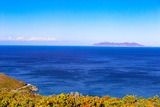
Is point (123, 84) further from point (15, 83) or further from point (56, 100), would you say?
point (56, 100)

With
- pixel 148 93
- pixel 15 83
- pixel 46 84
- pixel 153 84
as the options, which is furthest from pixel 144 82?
pixel 15 83

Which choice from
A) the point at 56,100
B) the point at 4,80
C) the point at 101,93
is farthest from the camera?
the point at 101,93

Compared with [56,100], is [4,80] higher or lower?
lower

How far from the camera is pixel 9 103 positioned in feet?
67.4

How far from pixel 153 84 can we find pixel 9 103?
82.3 m

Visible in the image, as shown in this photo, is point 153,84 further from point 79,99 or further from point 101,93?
point 79,99

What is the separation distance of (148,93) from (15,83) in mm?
31990

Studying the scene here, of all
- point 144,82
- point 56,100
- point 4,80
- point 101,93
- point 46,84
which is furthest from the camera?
point 144,82

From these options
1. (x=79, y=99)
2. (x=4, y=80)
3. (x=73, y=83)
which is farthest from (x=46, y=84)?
(x=79, y=99)

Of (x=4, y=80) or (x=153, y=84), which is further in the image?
(x=153, y=84)

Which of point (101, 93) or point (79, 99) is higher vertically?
point (79, 99)

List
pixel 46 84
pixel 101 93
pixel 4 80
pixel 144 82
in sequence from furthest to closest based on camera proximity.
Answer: pixel 144 82 < pixel 46 84 < pixel 101 93 < pixel 4 80

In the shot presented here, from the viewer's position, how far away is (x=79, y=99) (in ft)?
70.5

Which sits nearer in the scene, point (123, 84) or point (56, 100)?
point (56, 100)
